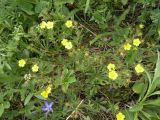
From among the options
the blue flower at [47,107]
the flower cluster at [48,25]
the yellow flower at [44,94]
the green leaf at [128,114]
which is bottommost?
the green leaf at [128,114]

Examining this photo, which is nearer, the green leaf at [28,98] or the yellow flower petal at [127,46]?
the green leaf at [28,98]

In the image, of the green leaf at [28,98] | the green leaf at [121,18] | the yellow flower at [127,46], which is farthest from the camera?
the green leaf at [121,18]

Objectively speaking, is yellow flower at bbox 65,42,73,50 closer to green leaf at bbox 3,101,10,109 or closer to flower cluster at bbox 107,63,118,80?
flower cluster at bbox 107,63,118,80

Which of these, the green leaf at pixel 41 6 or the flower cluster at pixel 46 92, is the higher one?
the green leaf at pixel 41 6

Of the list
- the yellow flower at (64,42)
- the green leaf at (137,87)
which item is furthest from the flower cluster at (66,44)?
the green leaf at (137,87)

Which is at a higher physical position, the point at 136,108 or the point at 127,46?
the point at 127,46

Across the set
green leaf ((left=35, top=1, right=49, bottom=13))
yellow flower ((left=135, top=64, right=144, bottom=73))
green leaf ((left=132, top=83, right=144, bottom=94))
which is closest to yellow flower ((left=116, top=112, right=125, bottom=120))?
green leaf ((left=132, top=83, right=144, bottom=94))

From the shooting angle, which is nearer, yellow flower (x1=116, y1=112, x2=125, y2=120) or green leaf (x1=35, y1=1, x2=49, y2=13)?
yellow flower (x1=116, y1=112, x2=125, y2=120)

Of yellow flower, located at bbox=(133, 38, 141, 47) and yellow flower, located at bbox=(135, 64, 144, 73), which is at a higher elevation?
yellow flower, located at bbox=(133, 38, 141, 47)

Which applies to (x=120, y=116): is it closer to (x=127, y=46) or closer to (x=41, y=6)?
(x=127, y=46)

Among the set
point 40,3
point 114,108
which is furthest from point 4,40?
point 114,108

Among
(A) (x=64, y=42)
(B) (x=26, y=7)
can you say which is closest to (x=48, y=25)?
(A) (x=64, y=42)

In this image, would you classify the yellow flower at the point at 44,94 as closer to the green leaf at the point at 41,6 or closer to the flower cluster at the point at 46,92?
the flower cluster at the point at 46,92
